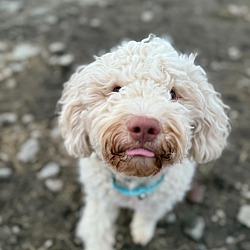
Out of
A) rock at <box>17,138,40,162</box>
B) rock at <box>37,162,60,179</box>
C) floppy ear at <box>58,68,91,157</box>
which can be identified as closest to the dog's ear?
floppy ear at <box>58,68,91,157</box>

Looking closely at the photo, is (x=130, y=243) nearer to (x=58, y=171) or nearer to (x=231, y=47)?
(x=58, y=171)

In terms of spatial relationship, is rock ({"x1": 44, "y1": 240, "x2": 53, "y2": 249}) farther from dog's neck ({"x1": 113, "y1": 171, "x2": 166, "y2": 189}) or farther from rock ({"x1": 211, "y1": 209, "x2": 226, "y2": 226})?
rock ({"x1": 211, "y1": 209, "x2": 226, "y2": 226})

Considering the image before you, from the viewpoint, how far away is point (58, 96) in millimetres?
4605

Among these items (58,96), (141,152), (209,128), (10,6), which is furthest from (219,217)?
(10,6)

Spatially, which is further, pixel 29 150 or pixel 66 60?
pixel 66 60

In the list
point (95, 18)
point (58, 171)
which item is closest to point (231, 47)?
point (95, 18)

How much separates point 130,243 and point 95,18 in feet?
9.32

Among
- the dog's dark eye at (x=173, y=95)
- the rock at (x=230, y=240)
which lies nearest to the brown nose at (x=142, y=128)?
the dog's dark eye at (x=173, y=95)

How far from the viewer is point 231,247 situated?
3602 millimetres

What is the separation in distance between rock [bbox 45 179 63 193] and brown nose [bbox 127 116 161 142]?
1694 millimetres

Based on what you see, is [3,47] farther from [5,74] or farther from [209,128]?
[209,128]

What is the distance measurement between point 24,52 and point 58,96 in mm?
777

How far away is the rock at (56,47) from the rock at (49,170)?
57.9 inches

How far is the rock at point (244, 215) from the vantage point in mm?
3727
